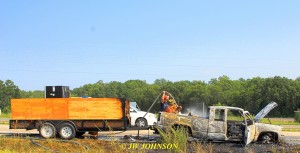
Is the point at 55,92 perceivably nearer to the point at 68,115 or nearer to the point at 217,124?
the point at 68,115

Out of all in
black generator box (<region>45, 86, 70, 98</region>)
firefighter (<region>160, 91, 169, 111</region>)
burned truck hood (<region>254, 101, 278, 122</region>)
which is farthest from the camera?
black generator box (<region>45, 86, 70, 98</region>)

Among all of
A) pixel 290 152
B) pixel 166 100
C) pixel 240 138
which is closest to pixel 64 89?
pixel 166 100

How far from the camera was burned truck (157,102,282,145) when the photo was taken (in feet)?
54.6

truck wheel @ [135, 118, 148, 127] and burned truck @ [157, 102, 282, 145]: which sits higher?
burned truck @ [157, 102, 282, 145]

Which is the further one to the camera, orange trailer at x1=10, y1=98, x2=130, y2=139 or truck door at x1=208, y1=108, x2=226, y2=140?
orange trailer at x1=10, y1=98, x2=130, y2=139

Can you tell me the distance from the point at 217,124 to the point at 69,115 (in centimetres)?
672

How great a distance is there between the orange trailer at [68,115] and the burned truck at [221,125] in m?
2.56

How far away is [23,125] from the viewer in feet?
61.9

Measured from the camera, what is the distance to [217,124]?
A: 16750mm

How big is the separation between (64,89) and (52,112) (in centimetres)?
151

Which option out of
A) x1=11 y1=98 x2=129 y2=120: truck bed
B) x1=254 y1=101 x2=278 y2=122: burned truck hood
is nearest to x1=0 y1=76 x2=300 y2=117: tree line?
x1=11 y1=98 x2=129 y2=120: truck bed

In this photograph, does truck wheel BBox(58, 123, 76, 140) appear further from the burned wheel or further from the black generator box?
the burned wheel

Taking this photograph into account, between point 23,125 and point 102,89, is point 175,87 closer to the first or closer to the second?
point 102,89

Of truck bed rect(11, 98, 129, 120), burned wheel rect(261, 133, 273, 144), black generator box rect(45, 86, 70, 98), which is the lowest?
burned wheel rect(261, 133, 273, 144)
